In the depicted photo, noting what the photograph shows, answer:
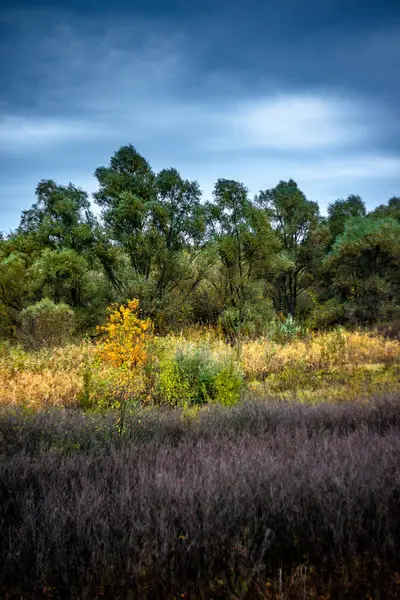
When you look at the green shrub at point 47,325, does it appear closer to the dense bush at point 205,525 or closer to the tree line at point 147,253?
the tree line at point 147,253

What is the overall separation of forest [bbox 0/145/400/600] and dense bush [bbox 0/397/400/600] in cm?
1

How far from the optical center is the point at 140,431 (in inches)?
182

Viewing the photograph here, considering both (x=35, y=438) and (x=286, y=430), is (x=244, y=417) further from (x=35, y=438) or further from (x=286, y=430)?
(x=35, y=438)

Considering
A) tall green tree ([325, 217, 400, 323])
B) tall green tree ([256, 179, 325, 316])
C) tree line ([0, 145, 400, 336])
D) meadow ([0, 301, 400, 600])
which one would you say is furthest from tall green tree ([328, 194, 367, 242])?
meadow ([0, 301, 400, 600])

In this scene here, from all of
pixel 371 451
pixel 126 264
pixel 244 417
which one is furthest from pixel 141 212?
pixel 371 451

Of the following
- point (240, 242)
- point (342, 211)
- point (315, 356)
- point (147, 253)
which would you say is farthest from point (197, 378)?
point (342, 211)

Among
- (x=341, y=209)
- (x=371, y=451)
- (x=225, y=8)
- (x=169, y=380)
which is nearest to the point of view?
(x=371, y=451)

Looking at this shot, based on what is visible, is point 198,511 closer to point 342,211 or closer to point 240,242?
point 240,242

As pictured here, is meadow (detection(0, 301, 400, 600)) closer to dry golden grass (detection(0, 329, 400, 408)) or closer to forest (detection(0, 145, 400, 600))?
forest (detection(0, 145, 400, 600))

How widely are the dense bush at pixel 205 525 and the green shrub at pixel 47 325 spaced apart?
11577 mm

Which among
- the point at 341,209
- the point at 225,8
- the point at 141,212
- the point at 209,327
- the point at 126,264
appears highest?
the point at 225,8

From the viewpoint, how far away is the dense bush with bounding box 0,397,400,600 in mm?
1637

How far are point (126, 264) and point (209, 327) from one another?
5.06 m

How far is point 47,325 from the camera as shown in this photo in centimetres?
1492
